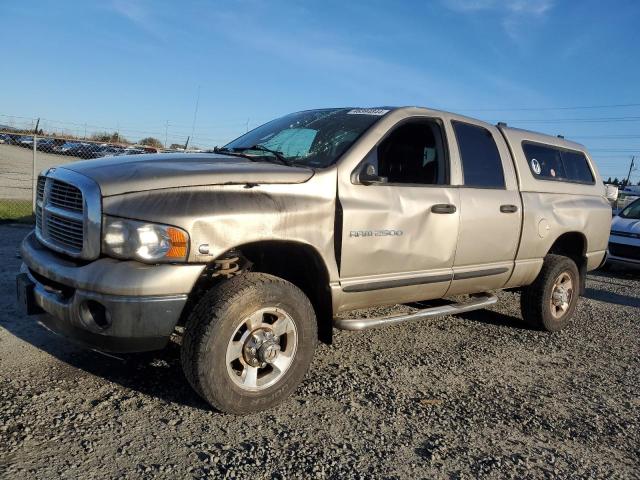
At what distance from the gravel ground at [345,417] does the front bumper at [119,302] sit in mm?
503

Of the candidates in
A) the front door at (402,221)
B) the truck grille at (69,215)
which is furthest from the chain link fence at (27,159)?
the front door at (402,221)

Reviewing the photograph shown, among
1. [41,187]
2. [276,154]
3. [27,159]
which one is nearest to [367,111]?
[276,154]

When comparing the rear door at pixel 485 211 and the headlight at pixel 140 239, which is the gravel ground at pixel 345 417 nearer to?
the rear door at pixel 485 211

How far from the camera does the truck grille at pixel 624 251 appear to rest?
10039 mm

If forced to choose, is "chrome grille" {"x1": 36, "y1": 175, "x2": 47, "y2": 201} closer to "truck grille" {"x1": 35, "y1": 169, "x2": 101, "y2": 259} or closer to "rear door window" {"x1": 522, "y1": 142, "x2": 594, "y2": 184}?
"truck grille" {"x1": 35, "y1": 169, "x2": 101, "y2": 259}

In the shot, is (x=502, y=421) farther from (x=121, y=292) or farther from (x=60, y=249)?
(x=60, y=249)

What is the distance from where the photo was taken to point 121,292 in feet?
9.53

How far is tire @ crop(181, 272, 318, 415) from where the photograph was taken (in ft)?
10.1

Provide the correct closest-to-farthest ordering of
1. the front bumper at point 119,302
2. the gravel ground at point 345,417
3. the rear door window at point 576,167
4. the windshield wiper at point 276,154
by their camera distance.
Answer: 1. the gravel ground at point 345,417
2. the front bumper at point 119,302
3. the windshield wiper at point 276,154
4. the rear door window at point 576,167

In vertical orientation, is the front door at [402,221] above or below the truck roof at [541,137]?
below

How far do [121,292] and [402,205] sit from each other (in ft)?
6.74

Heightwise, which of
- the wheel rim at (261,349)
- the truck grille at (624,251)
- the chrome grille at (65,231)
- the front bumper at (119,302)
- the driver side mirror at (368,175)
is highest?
the driver side mirror at (368,175)

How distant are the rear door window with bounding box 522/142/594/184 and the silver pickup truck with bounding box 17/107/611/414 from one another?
19 centimetres

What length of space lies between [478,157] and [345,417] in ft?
8.60
